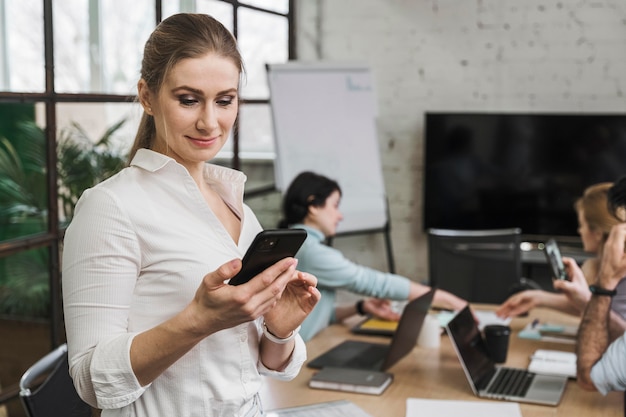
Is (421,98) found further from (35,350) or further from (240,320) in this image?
(240,320)

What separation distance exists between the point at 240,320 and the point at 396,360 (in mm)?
1230

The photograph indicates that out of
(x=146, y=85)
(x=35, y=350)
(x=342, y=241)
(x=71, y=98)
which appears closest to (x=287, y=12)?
(x=342, y=241)

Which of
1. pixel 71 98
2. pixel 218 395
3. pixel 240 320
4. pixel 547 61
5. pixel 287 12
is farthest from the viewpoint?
pixel 287 12

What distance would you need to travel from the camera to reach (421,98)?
5348mm

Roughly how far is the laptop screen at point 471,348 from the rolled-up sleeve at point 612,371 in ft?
0.90

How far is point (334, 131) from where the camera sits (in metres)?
4.91

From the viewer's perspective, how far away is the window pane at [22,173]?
2.96 metres

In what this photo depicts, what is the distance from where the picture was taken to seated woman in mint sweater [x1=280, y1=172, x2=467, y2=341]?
2764mm

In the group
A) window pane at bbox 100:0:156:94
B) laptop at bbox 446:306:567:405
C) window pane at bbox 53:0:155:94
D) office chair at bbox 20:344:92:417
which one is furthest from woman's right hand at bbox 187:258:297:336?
window pane at bbox 100:0:156:94

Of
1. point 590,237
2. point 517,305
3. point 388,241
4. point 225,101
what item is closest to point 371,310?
point 517,305

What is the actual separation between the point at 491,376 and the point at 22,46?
7.42 feet

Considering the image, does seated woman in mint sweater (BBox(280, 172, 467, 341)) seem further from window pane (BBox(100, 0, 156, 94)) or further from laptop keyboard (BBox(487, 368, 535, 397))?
window pane (BBox(100, 0, 156, 94))

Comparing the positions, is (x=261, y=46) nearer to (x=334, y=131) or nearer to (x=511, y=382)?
(x=334, y=131)

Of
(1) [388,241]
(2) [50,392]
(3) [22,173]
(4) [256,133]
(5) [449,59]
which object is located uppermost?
(5) [449,59]
